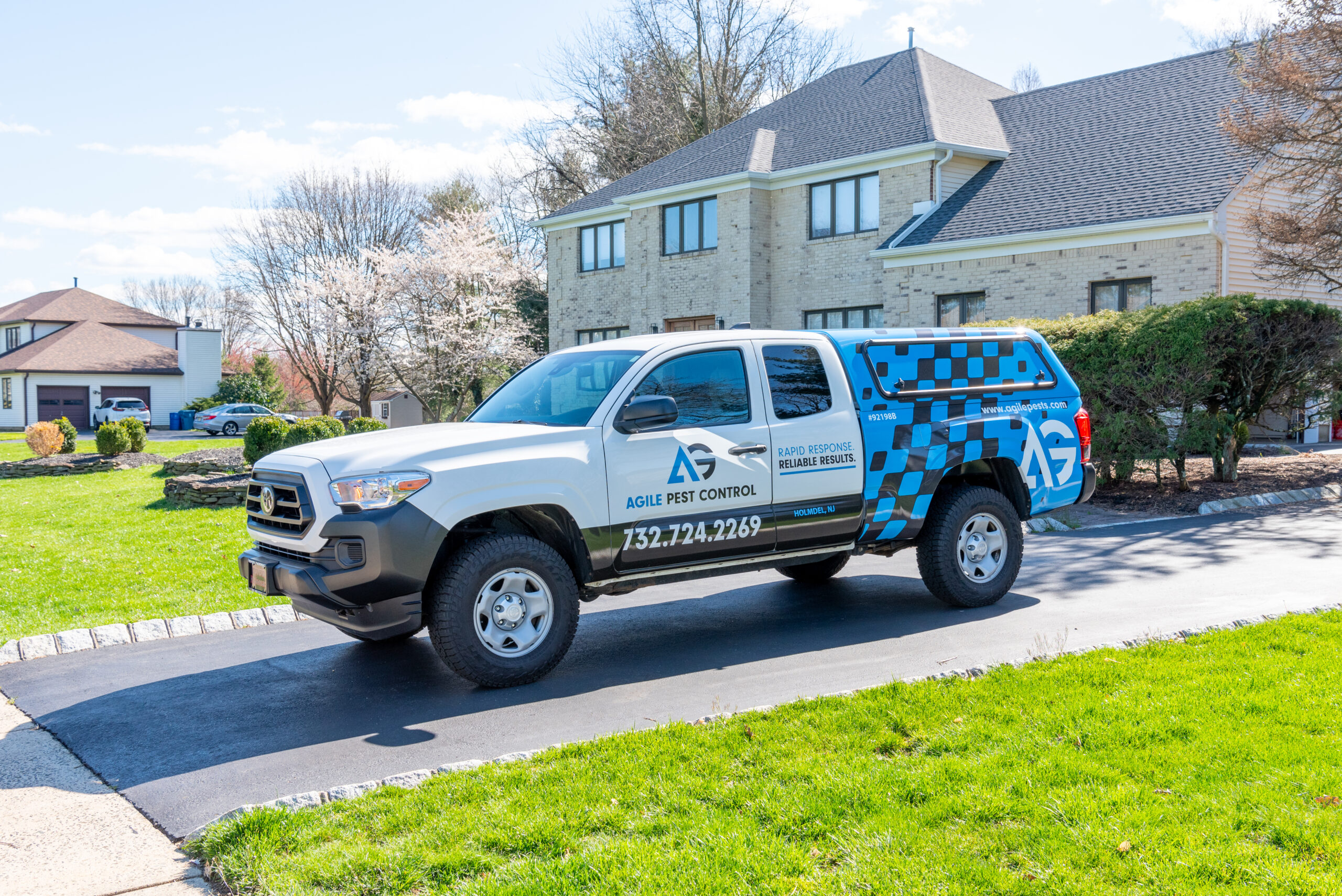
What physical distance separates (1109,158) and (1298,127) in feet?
18.9

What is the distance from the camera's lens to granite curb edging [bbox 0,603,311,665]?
7.32m

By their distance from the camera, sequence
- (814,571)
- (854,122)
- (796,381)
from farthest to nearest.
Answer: (854,122) → (814,571) → (796,381)

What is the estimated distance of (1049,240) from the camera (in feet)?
68.1

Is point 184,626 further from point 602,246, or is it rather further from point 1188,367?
point 602,246

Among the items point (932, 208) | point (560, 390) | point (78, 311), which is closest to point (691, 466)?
point (560, 390)

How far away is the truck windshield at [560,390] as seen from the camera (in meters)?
6.88

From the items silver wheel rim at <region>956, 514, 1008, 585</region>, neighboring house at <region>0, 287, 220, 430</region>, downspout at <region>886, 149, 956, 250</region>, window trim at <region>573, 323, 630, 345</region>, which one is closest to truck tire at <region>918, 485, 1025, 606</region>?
silver wheel rim at <region>956, 514, 1008, 585</region>

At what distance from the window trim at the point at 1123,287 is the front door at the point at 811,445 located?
13833mm

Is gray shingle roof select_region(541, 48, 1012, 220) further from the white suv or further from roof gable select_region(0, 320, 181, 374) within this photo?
roof gable select_region(0, 320, 181, 374)

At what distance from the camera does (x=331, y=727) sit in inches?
219

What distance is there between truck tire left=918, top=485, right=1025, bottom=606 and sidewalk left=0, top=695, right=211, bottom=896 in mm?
5352

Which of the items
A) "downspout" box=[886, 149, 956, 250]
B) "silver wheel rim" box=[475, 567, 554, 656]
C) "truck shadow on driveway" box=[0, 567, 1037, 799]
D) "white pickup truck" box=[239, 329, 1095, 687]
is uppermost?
"downspout" box=[886, 149, 956, 250]

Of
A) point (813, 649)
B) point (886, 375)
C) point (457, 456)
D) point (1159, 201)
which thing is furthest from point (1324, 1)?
point (457, 456)

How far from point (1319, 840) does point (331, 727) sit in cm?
443
